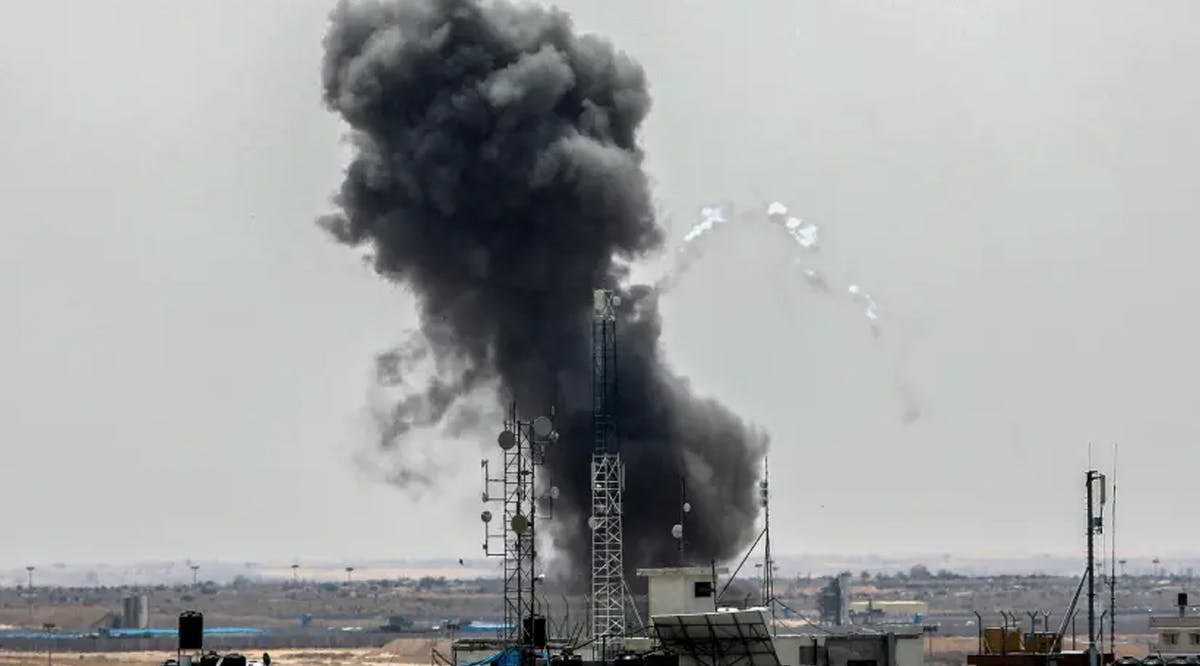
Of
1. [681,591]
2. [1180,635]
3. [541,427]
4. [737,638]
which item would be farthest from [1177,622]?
[541,427]

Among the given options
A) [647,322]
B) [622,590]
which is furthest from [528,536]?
[647,322]

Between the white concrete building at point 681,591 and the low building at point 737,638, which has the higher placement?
the white concrete building at point 681,591

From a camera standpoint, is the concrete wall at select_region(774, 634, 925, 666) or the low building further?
the concrete wall at select_region(774, 634, 925, 666)

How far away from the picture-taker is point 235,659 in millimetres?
74250

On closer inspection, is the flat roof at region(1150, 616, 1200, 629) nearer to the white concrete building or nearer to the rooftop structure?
the rooftop structure

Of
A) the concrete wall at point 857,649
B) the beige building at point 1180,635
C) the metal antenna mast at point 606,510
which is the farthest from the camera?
the metal antenna mast at point 606,510

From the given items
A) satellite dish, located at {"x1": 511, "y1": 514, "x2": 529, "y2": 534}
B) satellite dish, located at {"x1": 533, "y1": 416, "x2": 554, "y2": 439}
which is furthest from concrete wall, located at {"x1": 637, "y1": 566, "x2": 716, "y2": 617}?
satellite dish, located at {"x1": 511, "y1": 514, "x2": 529, "y2": 534}

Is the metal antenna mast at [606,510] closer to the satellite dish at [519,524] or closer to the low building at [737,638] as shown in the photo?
the low building at [737,638]

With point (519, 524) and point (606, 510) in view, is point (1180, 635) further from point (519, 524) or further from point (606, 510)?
point (519, 524)

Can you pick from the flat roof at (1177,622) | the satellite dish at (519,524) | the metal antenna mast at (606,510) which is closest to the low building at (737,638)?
the satellite dish at (519,524)

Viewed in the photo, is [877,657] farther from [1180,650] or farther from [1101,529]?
[1180,650]

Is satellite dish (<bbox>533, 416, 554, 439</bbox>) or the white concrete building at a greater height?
satellite dish (<bbox>533, 416, 554, 439</bbox>)

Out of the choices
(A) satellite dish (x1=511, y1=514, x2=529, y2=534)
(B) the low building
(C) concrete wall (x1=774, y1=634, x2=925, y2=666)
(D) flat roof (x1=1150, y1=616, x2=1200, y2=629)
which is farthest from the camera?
(D) flat roof (x1=1150, y1=616, x2=1200, y2=629)

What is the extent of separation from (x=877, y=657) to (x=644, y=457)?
57253 mm
